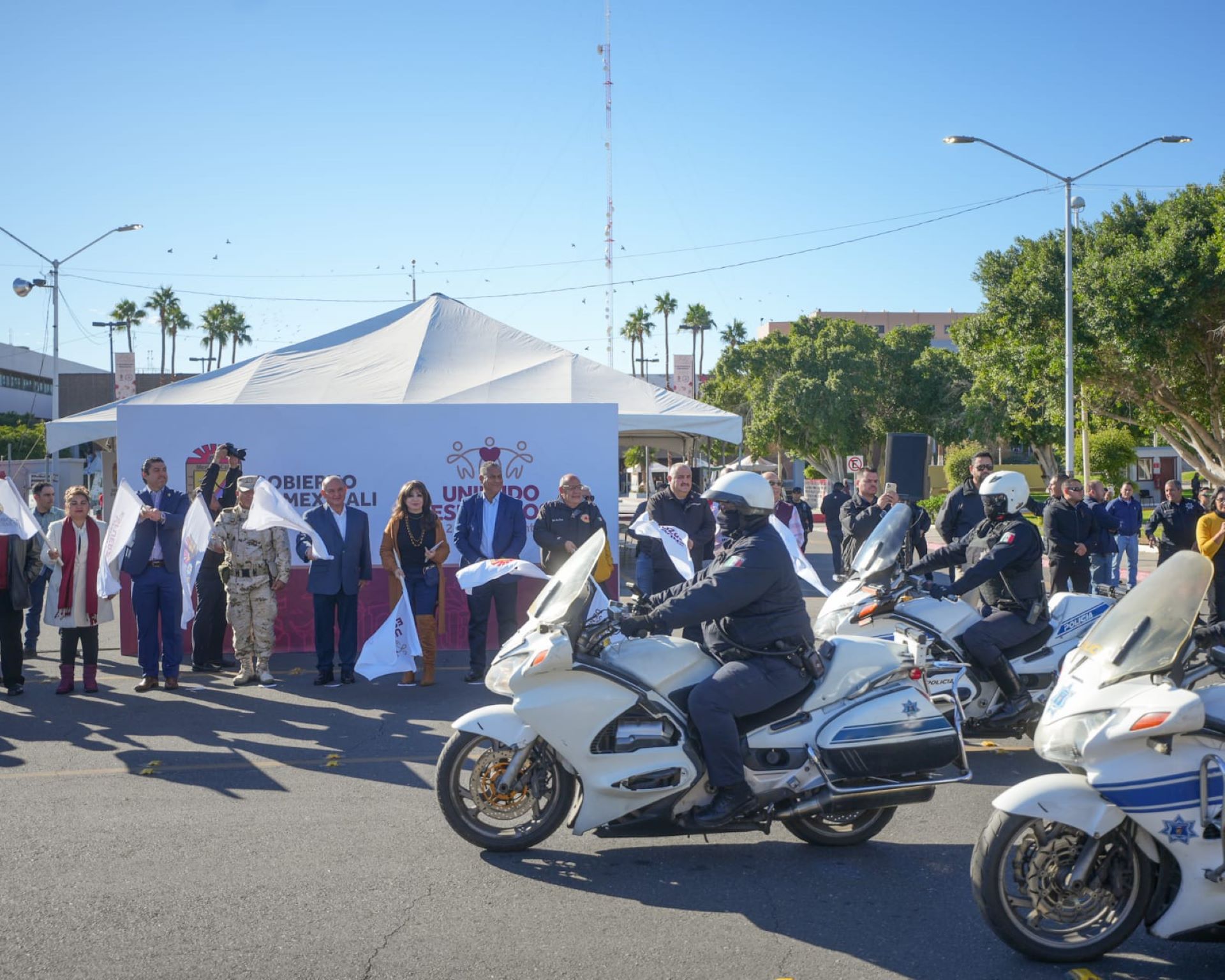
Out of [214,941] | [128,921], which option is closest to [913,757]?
[214,941]

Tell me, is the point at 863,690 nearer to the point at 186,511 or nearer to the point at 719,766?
the point at 719,766

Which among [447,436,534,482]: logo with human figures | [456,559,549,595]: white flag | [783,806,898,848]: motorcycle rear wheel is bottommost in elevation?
[783,806,898,848]: motorcycle rear wheel

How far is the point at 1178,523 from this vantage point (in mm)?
14703

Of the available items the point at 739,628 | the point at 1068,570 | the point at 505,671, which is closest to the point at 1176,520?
the point at 1068,570

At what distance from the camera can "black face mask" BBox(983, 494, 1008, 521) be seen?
7320 millimetres

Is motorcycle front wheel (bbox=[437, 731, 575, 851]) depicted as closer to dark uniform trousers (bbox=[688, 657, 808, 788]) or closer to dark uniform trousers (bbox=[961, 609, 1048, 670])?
dark uniform trousers (bbox=[688, 657, 808, 788])

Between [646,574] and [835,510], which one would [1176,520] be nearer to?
[835,510]

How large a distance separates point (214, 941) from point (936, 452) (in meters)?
76.5

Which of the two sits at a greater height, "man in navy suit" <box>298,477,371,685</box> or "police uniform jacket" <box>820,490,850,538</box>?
"police uniform jacket" <box>820,490,850,538</box>

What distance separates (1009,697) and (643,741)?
3.15 meters

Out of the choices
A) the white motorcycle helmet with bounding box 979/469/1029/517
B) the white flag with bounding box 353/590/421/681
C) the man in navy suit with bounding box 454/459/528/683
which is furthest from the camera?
the man in navy suit with bounding box 454/459/528/683

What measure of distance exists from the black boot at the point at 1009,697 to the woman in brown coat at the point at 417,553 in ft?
16.3

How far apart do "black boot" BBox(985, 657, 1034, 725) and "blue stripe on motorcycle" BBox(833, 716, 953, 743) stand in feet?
7.00

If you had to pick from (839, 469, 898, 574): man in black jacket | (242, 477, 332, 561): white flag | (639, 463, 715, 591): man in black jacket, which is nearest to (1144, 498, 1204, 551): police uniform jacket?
(839, 469, 898, 574): man in black jacket
